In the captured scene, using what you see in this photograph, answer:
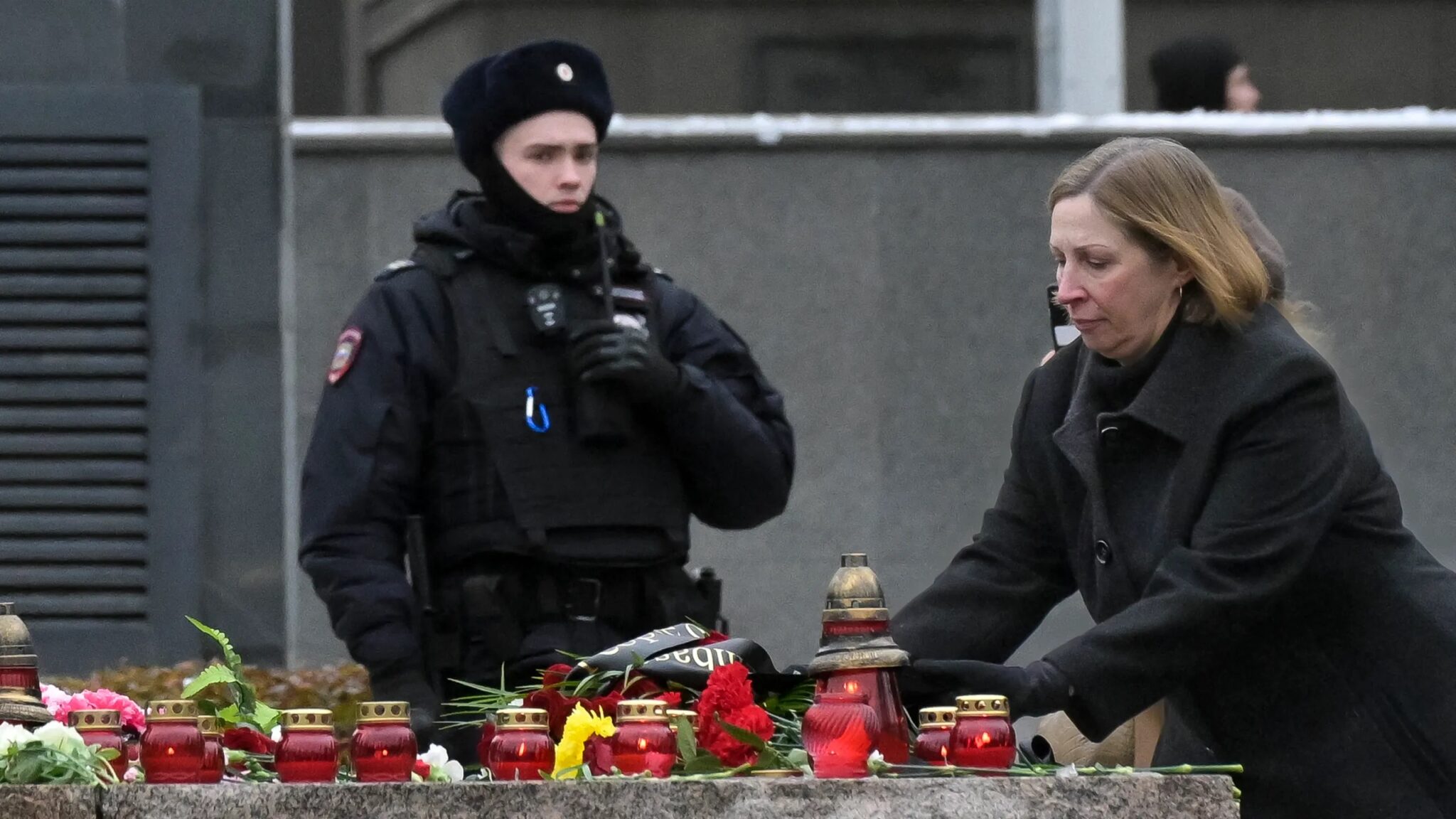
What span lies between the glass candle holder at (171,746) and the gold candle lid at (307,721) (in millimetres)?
100

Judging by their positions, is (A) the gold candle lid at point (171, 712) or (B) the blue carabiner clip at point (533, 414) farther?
(B) the blue carabiner clip at point (533, 414)

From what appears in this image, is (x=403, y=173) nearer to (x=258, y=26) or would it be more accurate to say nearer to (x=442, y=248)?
Result: (x=258, y=26)

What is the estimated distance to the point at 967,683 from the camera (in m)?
3.31

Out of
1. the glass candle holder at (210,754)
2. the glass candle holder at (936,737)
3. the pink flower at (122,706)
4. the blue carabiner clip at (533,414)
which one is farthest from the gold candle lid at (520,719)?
the blue carabiner clip at (533,414)

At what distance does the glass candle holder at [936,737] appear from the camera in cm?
305

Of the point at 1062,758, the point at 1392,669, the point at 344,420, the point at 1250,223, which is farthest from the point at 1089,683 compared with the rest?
the point at 344,420

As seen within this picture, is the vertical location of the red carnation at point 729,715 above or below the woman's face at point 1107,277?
below

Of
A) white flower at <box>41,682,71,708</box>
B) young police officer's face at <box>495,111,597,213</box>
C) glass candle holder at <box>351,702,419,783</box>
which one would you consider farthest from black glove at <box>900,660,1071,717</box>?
young police officer's face at <box>495,111,597,213</box>

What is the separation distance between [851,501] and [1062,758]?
4.03m

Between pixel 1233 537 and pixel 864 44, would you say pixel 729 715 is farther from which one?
pixel 864 44

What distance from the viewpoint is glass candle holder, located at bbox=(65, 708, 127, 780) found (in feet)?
10.2

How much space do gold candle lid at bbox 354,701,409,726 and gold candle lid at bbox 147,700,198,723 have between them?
190 mm

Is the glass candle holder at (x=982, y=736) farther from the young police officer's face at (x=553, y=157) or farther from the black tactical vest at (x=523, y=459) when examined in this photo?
the young police officer's face at (x=553, y=157)

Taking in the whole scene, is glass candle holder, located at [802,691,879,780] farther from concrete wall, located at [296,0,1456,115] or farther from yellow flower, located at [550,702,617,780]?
concrete wall, located at [296,0,1456,115]
